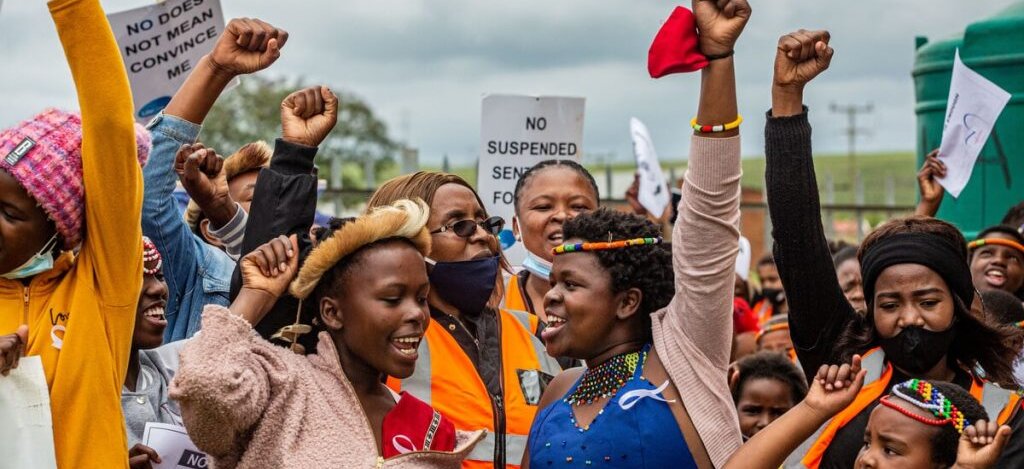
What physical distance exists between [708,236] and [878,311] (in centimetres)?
91

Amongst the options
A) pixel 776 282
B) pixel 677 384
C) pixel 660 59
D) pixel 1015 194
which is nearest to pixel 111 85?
pixel 660 59

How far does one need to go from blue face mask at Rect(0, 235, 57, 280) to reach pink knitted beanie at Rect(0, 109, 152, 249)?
0.14 ft

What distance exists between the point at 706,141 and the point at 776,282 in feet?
21.9

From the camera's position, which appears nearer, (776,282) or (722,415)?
(722,415)

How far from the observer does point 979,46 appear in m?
8.73

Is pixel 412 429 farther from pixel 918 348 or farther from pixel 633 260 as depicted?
pixel 918 348

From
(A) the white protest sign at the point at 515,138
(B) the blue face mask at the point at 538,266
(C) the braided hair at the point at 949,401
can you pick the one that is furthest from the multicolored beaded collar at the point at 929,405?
(A) the white protest sign at the point at 515,138

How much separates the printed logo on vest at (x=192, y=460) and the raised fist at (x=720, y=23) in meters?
1.83

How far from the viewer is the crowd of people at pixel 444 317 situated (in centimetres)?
336

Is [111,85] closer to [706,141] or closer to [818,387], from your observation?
[706,141]

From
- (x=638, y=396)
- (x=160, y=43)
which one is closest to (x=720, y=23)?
(x=638, y=396)

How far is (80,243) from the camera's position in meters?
3.49

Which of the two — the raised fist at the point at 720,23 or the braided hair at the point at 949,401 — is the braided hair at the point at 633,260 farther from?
the braided hair at the point at 949,401

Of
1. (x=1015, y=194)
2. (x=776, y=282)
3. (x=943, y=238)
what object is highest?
(x=943, y=238)
